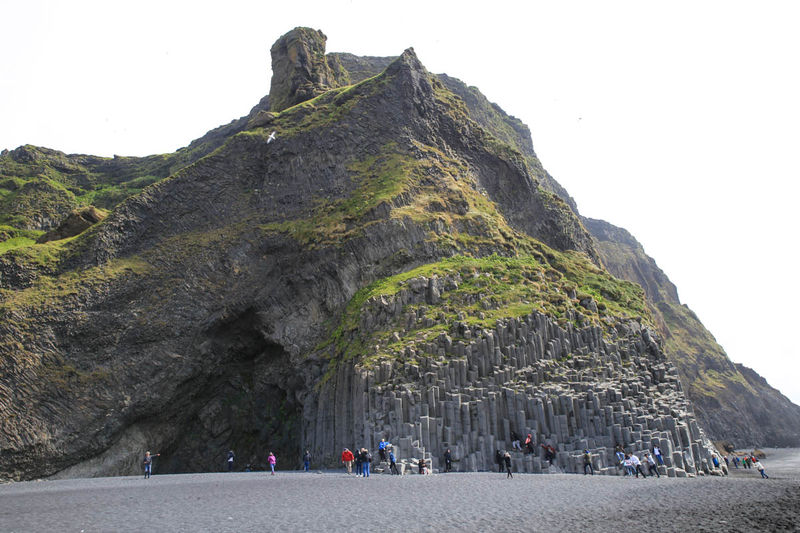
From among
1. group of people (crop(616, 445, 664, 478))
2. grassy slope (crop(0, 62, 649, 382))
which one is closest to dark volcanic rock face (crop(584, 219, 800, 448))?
grassy slope (crop(0, 62, 649, 382))

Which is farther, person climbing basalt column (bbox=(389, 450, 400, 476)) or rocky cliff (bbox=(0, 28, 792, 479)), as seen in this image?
rocky cliff (bbox=(0, 28, 792, 479))

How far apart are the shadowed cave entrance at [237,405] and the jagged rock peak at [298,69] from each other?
34004mm

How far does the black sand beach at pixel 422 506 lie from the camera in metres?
14.8

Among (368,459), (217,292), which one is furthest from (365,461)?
(217,292)

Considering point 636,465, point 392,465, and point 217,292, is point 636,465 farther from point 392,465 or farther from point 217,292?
point 217,292

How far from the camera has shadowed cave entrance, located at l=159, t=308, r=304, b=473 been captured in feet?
146

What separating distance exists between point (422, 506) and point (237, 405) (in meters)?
32.7

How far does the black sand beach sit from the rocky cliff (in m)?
6.09

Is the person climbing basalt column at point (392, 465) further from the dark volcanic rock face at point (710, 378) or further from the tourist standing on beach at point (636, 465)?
the dark volcanic rock face at point (710, 378)

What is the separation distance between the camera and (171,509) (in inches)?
696

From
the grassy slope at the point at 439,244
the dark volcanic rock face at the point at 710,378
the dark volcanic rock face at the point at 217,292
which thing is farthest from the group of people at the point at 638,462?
the dark volcanic rock face at the point at 710,378

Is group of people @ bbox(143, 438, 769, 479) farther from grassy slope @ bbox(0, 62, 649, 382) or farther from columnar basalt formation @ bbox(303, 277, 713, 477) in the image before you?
grassy slope @ bbox(0, 62, 649, 382)

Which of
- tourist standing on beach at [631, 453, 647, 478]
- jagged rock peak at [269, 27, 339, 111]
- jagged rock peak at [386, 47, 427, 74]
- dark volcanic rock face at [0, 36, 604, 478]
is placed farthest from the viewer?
jagged rock peak at [269, 27, 339, 111]


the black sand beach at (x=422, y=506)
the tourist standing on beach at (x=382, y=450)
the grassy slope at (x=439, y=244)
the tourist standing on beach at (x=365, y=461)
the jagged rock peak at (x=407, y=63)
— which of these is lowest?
the black sand beach at (x=422, y=506)
